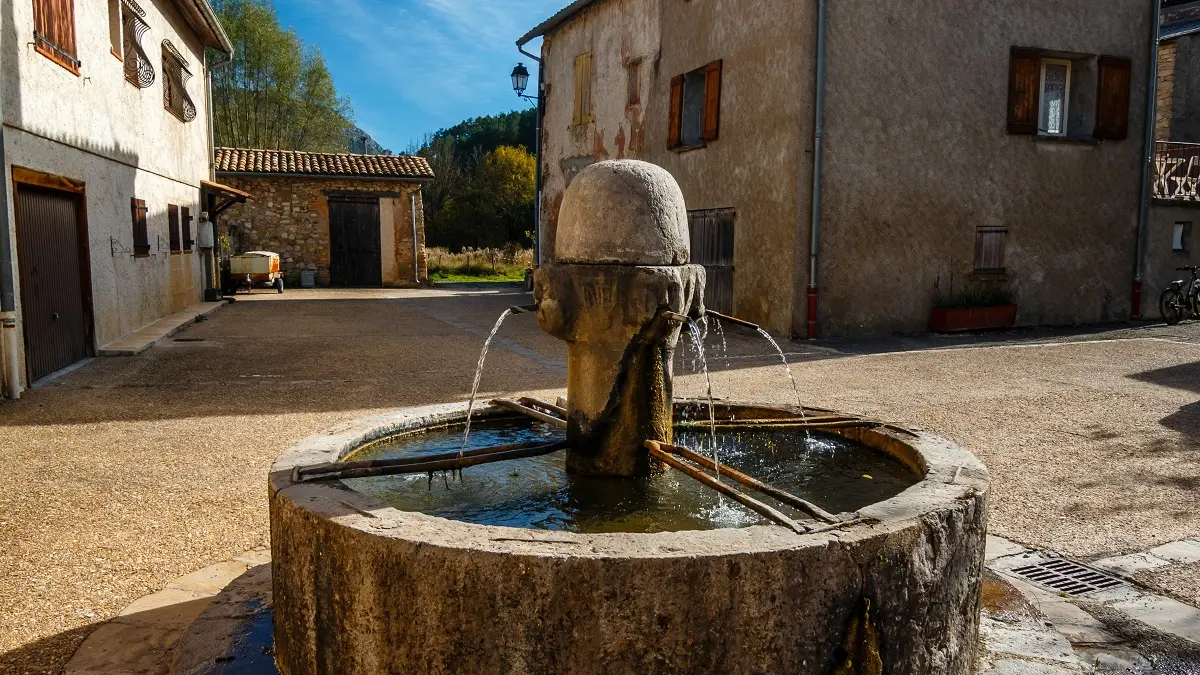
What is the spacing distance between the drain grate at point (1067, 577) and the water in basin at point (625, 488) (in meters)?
0.88

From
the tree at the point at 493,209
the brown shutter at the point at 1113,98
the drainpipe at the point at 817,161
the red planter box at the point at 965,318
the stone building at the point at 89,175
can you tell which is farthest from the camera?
the tree at the point at 493,209

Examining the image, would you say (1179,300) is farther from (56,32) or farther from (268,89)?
(268,89)

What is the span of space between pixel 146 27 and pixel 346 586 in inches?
514

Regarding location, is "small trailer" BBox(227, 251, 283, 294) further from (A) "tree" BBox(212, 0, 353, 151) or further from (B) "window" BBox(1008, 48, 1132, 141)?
(B) "window" BBox(1008, 48, 1132, 141)

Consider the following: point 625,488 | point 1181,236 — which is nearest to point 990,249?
point 1181,236

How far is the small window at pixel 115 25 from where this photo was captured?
1150cm

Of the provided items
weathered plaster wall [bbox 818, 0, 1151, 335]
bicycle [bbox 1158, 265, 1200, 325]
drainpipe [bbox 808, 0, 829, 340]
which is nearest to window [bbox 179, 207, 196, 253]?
drainpipe [bbox 808, 0, 829, 340]

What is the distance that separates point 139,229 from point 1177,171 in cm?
1678

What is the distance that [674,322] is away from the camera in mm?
3156

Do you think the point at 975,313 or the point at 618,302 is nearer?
the point at 618,302

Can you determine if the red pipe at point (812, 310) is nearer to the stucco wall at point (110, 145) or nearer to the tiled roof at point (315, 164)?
the stucco wall at point (110, 145)

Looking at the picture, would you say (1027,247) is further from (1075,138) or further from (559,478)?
(559,478)

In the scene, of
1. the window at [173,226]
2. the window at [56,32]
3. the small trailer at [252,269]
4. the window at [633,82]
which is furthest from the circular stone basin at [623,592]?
the small trailer at [252,269]

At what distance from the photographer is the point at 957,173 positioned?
12055mm
